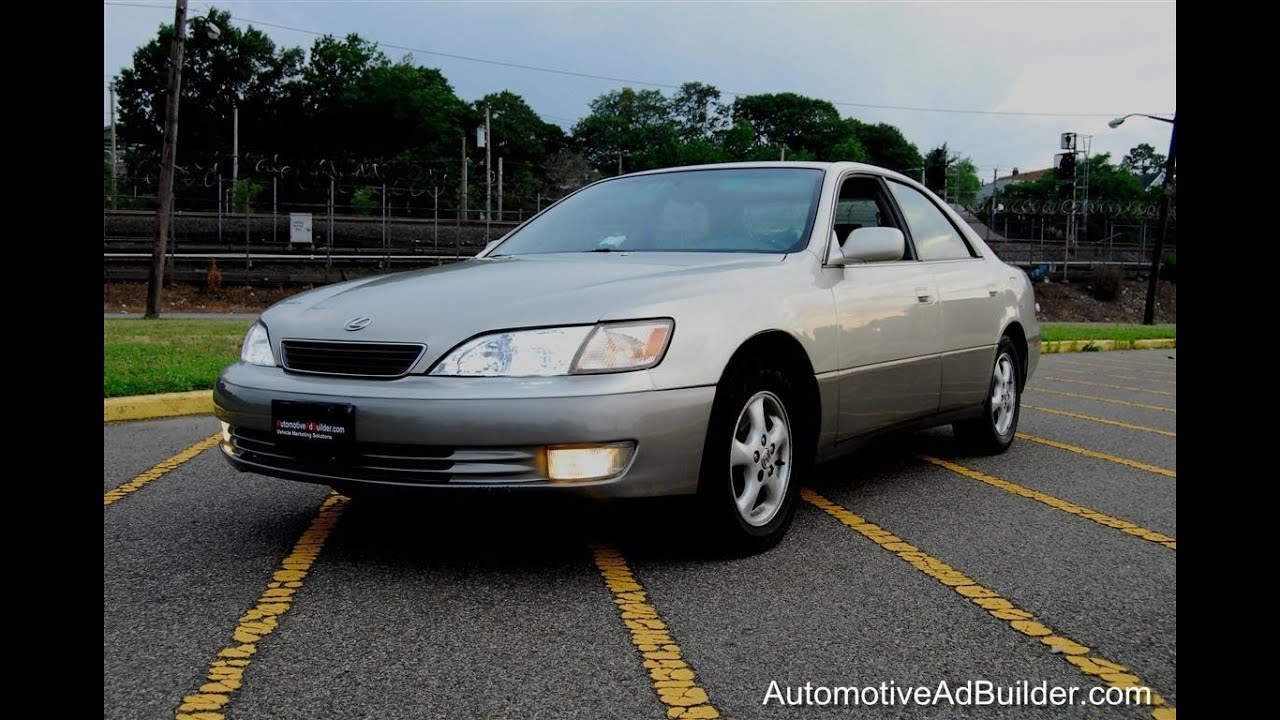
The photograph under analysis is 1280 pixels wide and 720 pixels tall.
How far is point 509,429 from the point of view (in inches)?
123

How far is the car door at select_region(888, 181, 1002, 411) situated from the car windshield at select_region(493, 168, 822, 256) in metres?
0.82

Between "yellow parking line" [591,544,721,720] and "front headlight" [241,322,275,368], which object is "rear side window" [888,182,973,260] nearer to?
"yellow parking line" [591,544,721,720]

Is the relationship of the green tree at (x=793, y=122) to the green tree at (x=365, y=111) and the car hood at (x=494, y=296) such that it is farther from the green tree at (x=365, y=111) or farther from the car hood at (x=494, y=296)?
the car hood at (x=494, y=296)

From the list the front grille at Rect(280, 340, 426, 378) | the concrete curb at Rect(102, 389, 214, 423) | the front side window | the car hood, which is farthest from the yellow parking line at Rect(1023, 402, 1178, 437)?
the concrete curb at Rect(102, 389, 214, 423)

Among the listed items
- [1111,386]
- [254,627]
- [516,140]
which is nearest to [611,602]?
[254,627]

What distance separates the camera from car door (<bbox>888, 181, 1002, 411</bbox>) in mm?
5039

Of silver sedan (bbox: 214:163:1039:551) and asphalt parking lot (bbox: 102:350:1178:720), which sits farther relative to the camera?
silver sedan (bbox: 214:163:1039:551)

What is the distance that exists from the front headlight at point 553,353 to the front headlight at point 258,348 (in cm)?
80

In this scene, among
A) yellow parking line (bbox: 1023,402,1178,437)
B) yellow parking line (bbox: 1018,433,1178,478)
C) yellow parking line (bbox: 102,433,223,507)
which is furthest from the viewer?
yellow parking line (bbox: 1023,402,1178,437)

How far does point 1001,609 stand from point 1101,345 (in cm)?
1464

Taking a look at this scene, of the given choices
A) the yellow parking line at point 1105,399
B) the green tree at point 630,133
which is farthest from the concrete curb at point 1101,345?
the green tree at point 630,133

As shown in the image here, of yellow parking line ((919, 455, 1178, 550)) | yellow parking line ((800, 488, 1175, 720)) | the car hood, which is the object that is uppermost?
the car hood

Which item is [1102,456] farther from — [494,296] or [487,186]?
[487,186]

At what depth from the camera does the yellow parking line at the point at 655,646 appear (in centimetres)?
247
